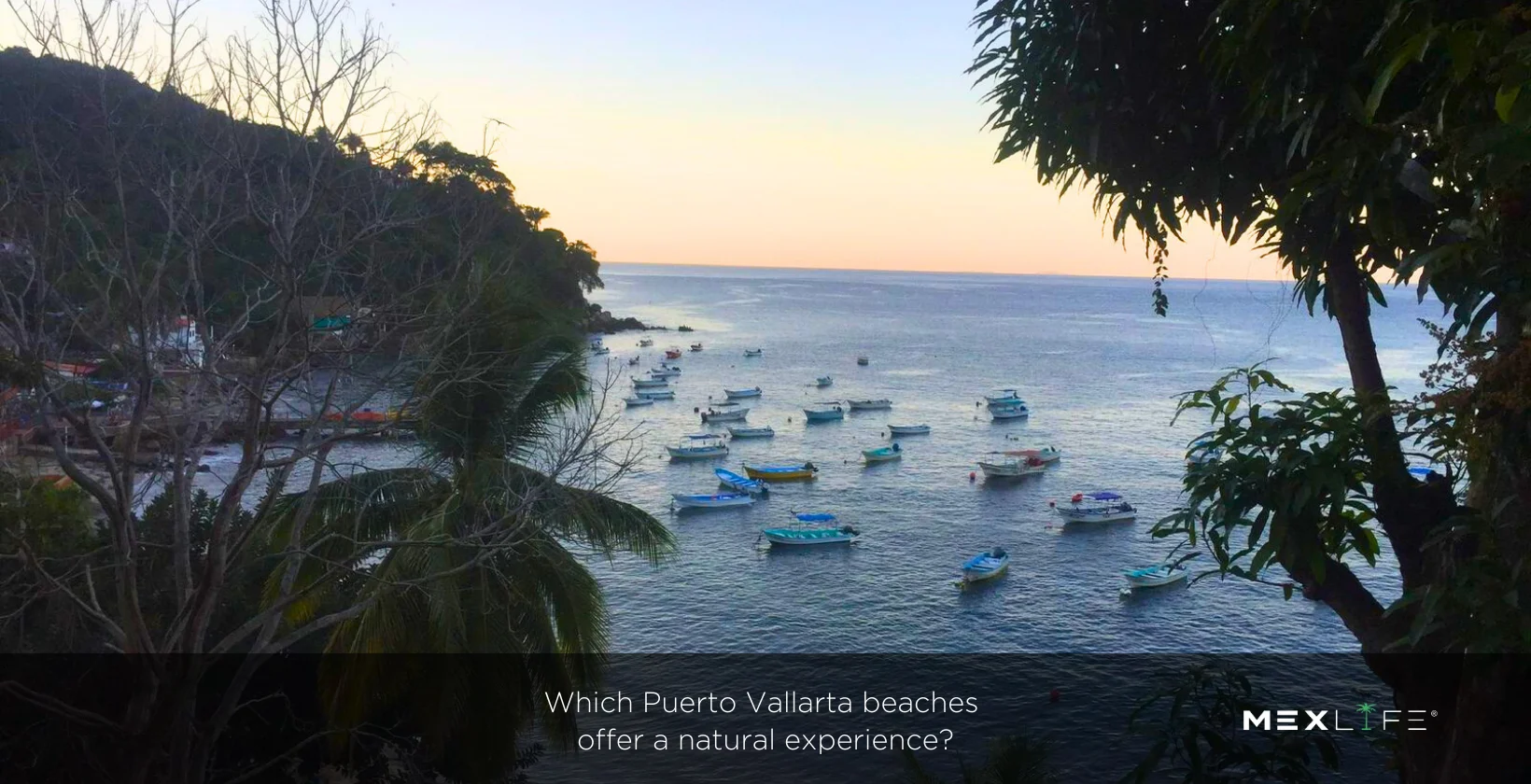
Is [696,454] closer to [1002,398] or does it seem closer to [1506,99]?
[1002,398]

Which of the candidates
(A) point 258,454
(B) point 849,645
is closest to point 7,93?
(A) point 258,454

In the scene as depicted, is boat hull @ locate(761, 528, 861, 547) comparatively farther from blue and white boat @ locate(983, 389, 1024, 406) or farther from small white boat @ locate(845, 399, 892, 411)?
blue and white boat @ locate(983, 389, 1024, 406)

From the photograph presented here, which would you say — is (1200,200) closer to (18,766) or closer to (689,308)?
(18,766)

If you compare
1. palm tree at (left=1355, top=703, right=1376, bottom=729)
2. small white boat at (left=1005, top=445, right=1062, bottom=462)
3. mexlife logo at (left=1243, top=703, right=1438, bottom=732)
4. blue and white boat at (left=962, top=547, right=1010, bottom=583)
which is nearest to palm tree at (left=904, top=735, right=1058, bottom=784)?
mexlife logo at (left=1243, top=703, right=1438, bottom=732)

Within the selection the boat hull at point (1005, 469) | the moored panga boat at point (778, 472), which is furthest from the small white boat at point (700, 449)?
the boat hull at point (1005, 469)

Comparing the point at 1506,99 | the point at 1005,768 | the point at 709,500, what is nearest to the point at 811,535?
the point at 709,500

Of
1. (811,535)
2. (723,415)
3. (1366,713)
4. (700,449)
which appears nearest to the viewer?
(1366,713)
